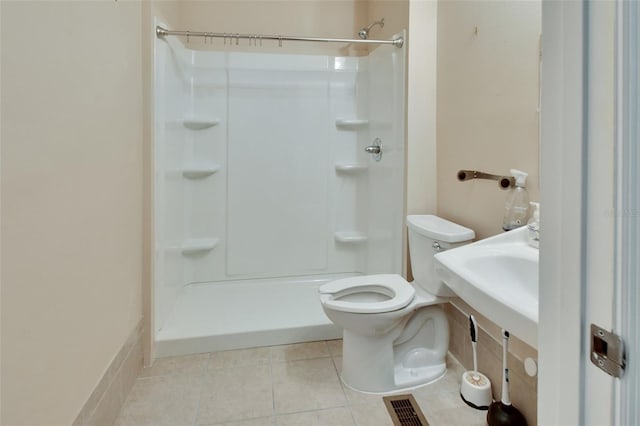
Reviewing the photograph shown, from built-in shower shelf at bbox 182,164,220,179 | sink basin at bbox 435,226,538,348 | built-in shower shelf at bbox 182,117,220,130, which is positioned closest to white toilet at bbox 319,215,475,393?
sink basin at bbox 435,226,538,348

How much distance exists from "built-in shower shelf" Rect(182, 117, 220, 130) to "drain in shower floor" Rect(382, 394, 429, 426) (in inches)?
77.4

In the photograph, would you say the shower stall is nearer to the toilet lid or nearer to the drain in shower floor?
the toilet lid

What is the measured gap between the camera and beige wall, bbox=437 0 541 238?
50.5 inches

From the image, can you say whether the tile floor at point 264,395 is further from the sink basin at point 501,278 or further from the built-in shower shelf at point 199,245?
the built-in shower shelf at point 199,245

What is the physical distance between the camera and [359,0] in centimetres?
275

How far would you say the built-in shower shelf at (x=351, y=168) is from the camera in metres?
Result: 2.62

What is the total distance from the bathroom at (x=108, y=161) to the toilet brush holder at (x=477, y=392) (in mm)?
314

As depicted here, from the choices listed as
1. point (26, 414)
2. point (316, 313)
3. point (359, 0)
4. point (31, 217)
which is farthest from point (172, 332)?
point (359, 0)

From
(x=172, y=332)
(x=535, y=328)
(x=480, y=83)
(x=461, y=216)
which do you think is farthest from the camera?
(x=172, y=332)

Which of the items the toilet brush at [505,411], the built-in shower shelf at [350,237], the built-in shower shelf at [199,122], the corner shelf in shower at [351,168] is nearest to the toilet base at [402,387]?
the toilet brush at [505,411]

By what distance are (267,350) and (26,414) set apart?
44.1 inches

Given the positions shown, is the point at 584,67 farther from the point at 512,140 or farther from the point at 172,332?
the point at 172,332

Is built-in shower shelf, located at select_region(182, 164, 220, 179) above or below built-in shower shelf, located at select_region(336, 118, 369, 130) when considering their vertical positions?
below

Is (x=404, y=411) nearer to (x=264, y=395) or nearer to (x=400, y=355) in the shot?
(x=400, y=355)
